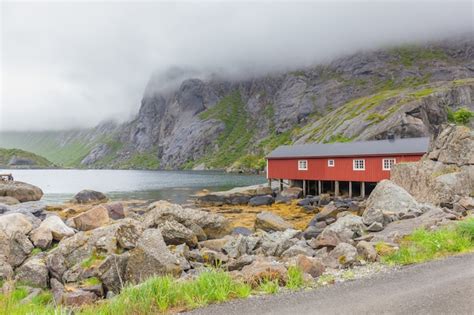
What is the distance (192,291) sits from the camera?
8531mm

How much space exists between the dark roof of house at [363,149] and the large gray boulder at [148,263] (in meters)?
42.2

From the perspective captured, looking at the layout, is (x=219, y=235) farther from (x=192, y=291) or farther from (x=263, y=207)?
(x=263, y=207)

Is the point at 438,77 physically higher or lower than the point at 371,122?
higher

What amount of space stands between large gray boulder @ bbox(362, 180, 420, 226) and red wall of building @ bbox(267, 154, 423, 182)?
21.7 meters

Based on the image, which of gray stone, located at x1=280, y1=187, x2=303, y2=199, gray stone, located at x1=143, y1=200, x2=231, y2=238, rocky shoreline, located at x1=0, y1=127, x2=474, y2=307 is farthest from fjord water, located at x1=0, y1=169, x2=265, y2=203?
rocky shoreline, located at x1=0, y1=127, x2=474, y2=307


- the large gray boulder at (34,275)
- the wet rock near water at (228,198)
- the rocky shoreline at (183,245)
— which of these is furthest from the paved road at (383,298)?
the wet rock near water at (228,198)

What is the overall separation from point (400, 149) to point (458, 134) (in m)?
14.1

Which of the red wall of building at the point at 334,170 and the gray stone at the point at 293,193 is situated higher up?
the red wall of building at the point at 334,170

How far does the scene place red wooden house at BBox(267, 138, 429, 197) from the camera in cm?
4831

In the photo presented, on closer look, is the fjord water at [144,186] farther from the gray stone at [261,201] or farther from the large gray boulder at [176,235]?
the large gray boulder at [176,235]

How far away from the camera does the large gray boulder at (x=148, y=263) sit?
12125mm

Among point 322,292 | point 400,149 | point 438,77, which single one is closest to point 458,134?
point 400,149

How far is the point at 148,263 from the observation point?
1221 centimetres

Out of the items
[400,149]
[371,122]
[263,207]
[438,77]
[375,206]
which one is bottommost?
[263,207]
